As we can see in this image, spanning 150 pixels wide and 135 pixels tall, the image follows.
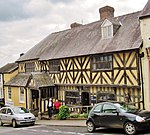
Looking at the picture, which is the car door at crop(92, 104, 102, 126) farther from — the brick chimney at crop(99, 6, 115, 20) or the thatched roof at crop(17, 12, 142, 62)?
the brick chimney at crop(99, 6, 115, 20)

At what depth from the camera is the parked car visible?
20.1 metres

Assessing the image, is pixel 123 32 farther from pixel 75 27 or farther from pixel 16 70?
pixel 16 70

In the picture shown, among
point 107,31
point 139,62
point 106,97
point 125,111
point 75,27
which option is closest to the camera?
point 125,111

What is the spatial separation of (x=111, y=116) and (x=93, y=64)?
8739 mm

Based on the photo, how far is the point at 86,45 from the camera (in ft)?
77.7

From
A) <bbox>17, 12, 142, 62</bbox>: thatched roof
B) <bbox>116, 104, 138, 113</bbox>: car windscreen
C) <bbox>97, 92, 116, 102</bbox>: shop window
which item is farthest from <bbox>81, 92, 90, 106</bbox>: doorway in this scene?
<bbox>116, 104, 138, 113</bbox>: car windscreen

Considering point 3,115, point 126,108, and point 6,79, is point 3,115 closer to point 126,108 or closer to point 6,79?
point 126,108

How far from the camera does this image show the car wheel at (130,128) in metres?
12.4

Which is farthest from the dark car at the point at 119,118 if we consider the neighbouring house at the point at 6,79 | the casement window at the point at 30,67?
the neighbouring house at the point at 6,79

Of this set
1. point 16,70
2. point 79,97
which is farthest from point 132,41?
point 16,70

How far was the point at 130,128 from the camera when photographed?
12.6m

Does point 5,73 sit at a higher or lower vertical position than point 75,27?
lower

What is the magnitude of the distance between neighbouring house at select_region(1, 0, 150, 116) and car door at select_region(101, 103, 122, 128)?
475cm

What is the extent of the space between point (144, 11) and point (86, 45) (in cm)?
663
